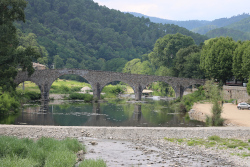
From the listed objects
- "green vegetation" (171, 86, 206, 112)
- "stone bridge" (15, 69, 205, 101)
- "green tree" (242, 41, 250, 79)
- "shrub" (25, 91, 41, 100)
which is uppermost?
"green tree" (242, 41, 250, 79)

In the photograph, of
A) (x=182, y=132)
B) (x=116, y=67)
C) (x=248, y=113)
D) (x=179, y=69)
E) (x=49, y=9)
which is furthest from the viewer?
(x=49, y=9)

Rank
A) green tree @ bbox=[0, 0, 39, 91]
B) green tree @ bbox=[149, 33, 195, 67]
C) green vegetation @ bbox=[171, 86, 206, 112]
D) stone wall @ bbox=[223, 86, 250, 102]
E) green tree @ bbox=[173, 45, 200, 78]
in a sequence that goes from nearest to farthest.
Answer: green tree @ bbox=[0, 0, 39, 91], green vegetation @ bbox=[171, 86, 206, 112], stone wall @ bbox=[223, 86, 250, 102], green tree @ bbox=[173, 45, 200, 78], green tree @ bbox=[149, 33, 195, 67]

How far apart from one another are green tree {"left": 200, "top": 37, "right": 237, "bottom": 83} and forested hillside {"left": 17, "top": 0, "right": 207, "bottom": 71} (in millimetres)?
47349

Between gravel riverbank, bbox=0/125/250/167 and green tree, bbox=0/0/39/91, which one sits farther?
green tree, bbox=0/0/39/91

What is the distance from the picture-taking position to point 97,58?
12056 cm

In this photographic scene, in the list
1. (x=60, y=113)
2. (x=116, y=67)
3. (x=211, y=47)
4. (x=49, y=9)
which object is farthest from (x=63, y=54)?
(x=60, y=113)

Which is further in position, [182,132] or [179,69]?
[179,69]

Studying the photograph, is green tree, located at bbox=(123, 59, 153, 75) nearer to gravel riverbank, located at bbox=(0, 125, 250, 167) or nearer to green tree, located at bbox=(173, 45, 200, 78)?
green tree, located at bbox=(173, 45, 200, 78)

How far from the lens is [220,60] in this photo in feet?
178

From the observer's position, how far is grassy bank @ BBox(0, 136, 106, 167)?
1598 cm

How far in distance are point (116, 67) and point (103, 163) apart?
96.7 m

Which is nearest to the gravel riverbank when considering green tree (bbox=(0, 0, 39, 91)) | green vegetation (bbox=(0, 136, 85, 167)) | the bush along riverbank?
green vegetation (bbox=(0, 136, 85, 167))

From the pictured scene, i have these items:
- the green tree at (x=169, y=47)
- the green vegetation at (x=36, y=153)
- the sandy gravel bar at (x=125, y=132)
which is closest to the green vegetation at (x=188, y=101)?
the sandy gravel bar at (x=125, y=132)

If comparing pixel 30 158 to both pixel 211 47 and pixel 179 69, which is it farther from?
pixel 179 69
